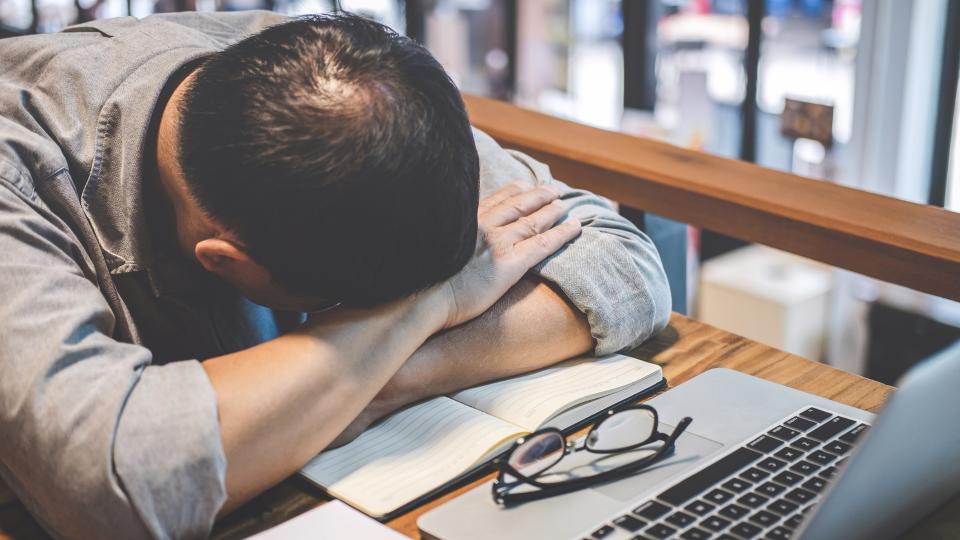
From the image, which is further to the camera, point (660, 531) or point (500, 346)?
point (500, 346)

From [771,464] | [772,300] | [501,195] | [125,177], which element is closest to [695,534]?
[771,464]

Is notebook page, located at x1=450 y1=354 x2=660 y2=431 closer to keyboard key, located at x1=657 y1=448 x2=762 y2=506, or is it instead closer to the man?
the man

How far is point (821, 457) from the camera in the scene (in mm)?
836

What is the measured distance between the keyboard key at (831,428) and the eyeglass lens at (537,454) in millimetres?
218

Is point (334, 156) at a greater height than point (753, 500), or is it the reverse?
point (334, 156)

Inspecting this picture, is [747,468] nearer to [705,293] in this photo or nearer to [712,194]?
[712,194]

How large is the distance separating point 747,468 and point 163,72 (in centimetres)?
62

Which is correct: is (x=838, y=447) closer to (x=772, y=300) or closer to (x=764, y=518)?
(x=764, y=518)

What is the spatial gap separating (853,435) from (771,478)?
4.3 inches

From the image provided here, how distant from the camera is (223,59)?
2.77 feet

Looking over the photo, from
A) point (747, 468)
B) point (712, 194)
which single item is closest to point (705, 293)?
point (712, 194)

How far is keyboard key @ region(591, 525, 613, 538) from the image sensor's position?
74 cm

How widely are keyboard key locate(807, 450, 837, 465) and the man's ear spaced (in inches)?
18.2

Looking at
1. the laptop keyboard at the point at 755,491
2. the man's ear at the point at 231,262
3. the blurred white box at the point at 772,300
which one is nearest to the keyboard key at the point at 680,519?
the laptop keyboard at the point at 755,491
